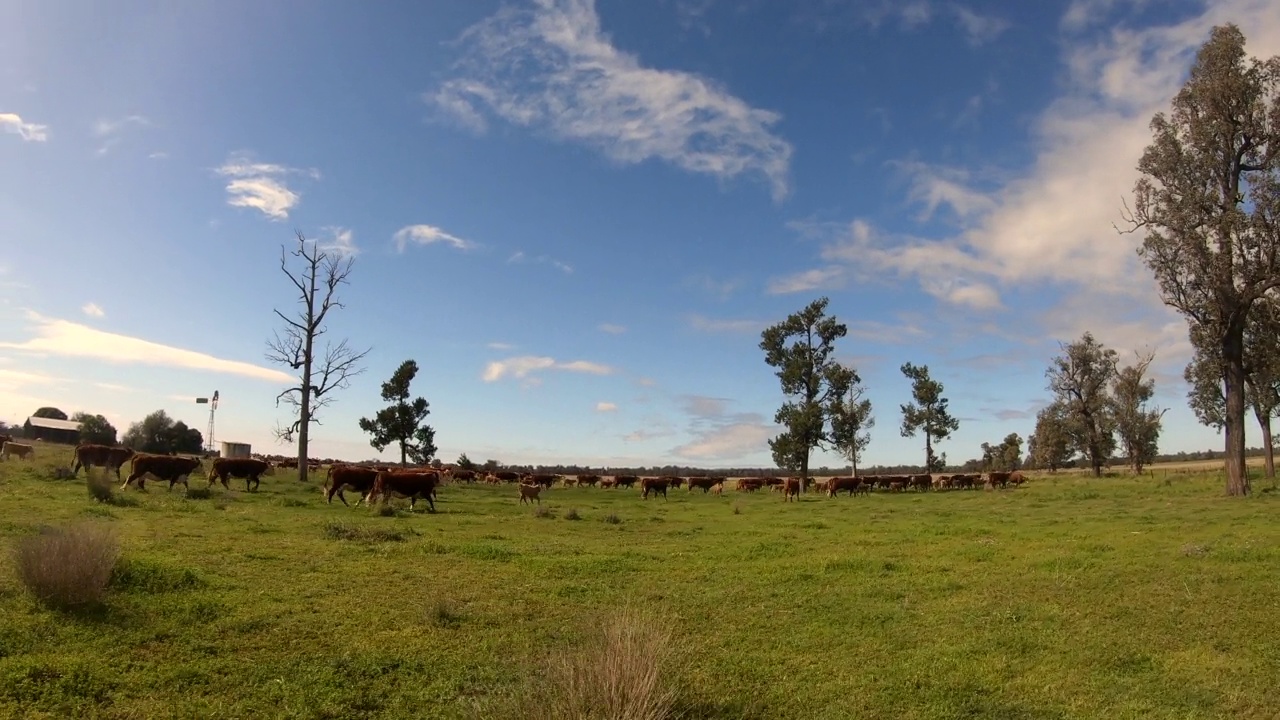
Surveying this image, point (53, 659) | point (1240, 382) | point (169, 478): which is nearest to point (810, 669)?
point (53, 659)

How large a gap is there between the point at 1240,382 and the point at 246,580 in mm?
34264

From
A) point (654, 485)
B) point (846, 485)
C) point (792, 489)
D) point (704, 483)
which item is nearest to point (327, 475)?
point (654, 485)

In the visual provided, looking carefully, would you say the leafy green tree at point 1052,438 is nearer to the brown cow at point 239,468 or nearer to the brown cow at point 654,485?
the brown cow at point 654,485

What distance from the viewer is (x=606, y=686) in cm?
514

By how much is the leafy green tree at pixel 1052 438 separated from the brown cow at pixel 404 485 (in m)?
60.1

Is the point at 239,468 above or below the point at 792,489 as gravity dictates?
above

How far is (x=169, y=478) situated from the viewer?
2391 cm

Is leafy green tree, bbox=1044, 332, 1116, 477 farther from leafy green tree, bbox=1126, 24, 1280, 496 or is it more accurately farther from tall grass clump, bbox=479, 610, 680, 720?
tall grass clump, bbox=479, 610, 680, 720

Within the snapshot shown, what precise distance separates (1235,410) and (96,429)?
99.6 m

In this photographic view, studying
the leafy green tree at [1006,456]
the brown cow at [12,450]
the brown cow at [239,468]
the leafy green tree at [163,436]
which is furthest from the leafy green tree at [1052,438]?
the leafy green tree at [163,436]

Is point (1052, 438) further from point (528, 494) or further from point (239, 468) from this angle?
point (239, 468)

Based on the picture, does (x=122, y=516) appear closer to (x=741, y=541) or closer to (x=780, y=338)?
(x=741, y=541)

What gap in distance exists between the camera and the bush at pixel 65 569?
307 inches

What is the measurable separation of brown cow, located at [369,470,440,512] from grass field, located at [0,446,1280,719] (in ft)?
21.9
